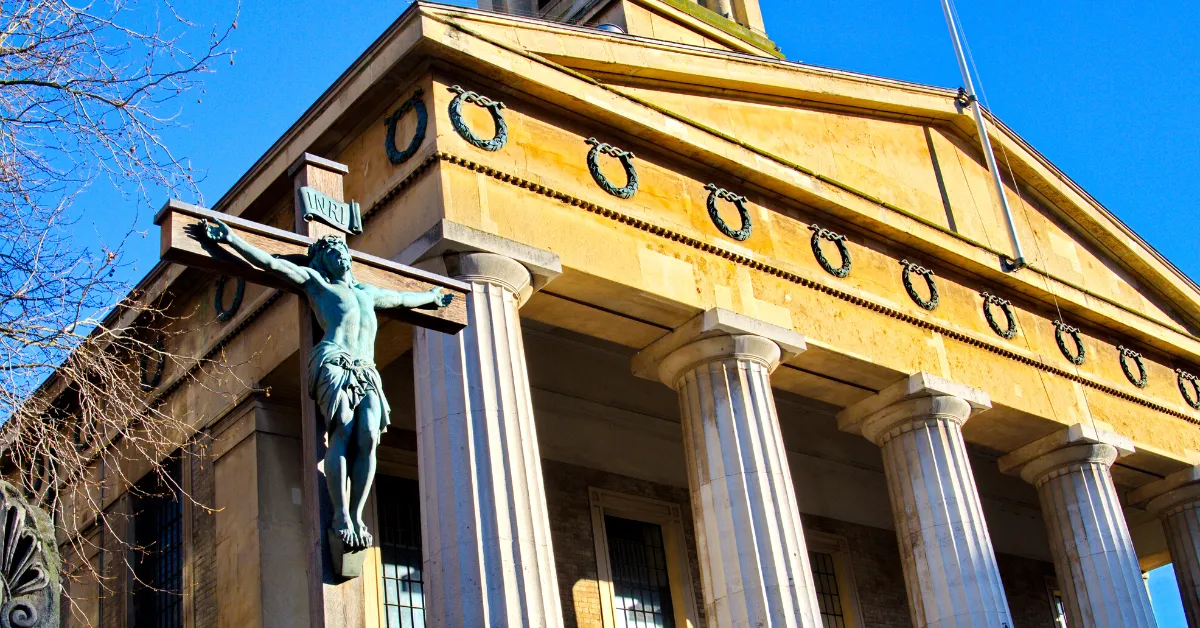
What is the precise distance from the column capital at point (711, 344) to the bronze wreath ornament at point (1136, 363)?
27.6ft

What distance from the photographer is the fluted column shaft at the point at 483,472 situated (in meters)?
13.1

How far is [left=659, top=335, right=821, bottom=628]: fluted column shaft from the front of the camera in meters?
15.6

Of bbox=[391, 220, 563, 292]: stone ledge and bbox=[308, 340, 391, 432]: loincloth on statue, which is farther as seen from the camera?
bbox=[391, 220, 563, 292]: stone ledge

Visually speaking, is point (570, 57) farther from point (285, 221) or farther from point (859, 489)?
point (859, 489)

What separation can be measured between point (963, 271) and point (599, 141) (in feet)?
22.0

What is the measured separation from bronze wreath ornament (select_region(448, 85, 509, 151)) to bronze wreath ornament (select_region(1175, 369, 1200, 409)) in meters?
13.9

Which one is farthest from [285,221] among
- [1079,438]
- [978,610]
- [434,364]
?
[1079,438]

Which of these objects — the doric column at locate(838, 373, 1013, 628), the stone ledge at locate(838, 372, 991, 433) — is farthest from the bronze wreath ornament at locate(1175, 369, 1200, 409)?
the doric column at locate(838, 373, 1013, 628)

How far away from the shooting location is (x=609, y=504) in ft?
69.4

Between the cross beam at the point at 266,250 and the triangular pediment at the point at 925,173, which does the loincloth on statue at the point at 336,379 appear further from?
the triangular pediment at the point at 925,173

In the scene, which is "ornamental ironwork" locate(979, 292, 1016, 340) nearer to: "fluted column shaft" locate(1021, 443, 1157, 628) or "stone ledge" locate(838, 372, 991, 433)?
"stone ledge" locate(838, 372, 991, 433)

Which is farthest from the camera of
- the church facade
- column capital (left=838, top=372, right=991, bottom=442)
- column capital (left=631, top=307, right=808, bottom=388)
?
column capital (left=838, top=372, right=991, bottom=442)

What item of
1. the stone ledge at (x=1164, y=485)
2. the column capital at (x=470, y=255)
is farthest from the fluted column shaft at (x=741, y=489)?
the stone ledge at (x=1164, y=485)

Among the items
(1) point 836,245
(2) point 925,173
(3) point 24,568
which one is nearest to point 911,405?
(1) point 836,245
